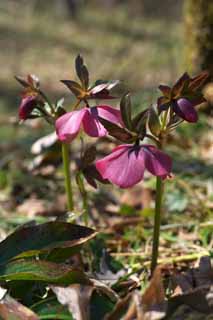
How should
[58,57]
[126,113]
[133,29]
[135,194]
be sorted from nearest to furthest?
[126,113]
[135,194]
[58,57]
[133,29]

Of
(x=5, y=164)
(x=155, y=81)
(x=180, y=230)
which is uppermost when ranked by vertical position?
(x=155, y=81)

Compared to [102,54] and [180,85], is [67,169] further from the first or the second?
[102,54]

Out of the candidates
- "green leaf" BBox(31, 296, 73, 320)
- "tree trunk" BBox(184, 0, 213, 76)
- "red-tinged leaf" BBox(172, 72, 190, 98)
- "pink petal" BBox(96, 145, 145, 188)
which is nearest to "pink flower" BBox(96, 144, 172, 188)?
"pink petal" BBox(96, 145, 145, 188)

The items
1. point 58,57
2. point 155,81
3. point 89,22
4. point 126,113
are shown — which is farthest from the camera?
point 89,22

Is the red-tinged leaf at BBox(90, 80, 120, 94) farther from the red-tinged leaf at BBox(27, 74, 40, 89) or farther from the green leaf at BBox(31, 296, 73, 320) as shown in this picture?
the green leaf at BBox(31, 296, 73, 320)

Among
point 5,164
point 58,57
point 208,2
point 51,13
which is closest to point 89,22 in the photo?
point 51,13

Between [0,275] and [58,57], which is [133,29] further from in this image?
[0,275]

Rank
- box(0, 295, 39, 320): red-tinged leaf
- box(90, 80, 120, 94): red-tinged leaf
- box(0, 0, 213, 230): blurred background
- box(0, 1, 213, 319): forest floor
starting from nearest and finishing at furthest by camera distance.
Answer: box(0, 295, 39, 320): red-tinged leaf → box(90, 80, 120, 94): red-tinged leaf → box(0, 1, 213, 319): forest floor → box(0, 0, 213, 230): blurred background
